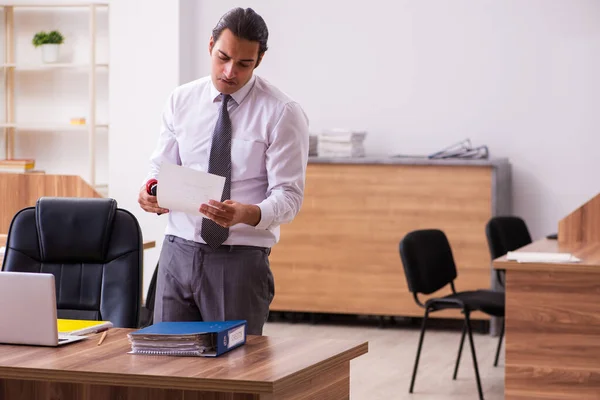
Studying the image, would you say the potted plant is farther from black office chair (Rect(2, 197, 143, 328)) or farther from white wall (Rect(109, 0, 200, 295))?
black office chair (Rect(2, 197, 143, 328))

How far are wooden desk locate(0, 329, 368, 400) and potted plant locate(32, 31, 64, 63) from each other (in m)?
5.73

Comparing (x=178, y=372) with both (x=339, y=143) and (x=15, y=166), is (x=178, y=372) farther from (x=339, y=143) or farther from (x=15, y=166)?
(x=15, y=166)

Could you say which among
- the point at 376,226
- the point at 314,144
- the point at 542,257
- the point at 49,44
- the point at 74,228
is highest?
the point at 49,44

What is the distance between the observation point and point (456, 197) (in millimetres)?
7223

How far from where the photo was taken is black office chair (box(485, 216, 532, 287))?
19.9 ft

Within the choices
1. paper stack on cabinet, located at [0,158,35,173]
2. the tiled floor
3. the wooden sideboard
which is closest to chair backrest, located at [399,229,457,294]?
the tiled floor

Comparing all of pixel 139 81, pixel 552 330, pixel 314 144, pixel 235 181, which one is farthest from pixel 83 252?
pixel 139 81

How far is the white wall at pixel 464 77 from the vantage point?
24.8 feet

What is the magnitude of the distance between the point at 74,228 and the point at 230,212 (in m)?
0.75

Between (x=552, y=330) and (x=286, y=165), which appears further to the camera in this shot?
(x=552, y=330)

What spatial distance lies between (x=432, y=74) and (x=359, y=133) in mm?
804

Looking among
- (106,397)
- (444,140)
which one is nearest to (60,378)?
(106,397)

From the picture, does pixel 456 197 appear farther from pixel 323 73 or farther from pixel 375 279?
pixel 323 73

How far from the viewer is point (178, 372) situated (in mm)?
2271
